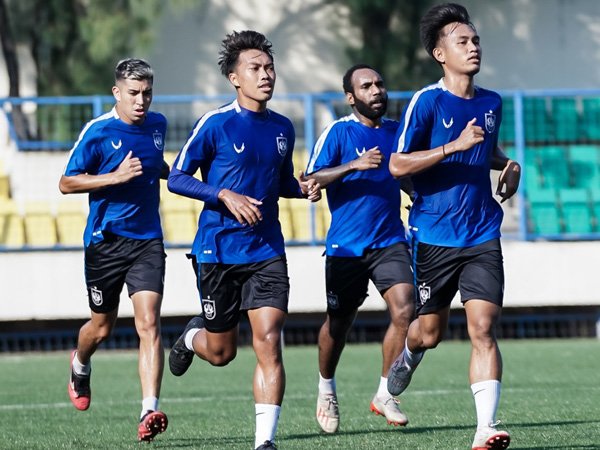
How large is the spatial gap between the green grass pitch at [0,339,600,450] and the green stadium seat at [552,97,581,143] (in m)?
4.67

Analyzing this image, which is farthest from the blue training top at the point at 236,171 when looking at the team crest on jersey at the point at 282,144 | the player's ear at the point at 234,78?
the player's ear at the point at 234,78

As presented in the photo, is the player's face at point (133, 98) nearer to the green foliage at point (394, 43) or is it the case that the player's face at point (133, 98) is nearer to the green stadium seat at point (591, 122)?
the green stadium seat at point (591, 122)

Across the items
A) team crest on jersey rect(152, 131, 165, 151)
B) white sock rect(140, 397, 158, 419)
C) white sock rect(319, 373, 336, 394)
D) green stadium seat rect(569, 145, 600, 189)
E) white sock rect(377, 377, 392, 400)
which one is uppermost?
team crest on jersey rect(152, 131, 165, 151)

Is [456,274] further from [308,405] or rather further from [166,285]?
[166,285]

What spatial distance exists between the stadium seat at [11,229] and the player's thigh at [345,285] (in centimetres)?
909

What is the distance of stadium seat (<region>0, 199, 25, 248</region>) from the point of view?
57.6 feet

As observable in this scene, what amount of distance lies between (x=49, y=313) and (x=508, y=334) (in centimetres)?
626

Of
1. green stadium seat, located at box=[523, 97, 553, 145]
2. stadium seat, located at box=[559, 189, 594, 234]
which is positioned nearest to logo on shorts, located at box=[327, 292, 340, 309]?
stadium seat, located at box=[559, 189, 594, 234]

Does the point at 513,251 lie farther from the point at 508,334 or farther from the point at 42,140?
the point at 42,140

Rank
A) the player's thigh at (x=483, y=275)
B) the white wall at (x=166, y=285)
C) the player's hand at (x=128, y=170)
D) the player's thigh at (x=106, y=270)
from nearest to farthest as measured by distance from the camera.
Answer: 1. the player's thigh at (x=483, y=275)
2. the player's hand at (x=128, y=170)
3. the player's thigh at (x=106, y=270)
4. the white wall at (x=166, y=285)

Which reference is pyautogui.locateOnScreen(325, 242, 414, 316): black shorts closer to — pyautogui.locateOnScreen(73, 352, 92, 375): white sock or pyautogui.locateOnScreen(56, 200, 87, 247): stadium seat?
pyautogui.locateOnScreen(73, 352, 92, 375): white sock

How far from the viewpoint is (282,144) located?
771 cm

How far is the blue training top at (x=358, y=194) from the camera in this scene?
30.4 feet

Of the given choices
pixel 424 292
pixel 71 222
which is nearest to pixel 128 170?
pixel 424 292
